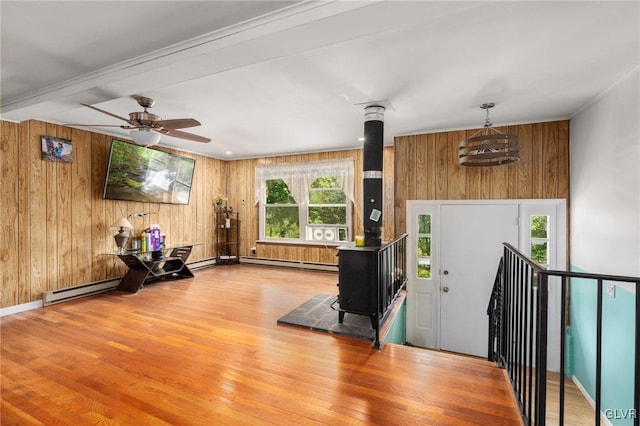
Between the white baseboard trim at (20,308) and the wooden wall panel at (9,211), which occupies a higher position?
the wooden wall panel at (9,211)

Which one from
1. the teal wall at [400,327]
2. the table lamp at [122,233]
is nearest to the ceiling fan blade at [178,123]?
the table lamp at [122,233]

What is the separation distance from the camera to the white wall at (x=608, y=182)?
2645 mm

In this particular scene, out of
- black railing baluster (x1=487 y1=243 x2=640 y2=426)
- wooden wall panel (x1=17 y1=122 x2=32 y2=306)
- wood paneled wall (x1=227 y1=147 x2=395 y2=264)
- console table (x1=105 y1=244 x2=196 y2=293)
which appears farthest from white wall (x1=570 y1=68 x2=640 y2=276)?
wooden wall panel (x1=17 y1=122 x2=32 y2=306)

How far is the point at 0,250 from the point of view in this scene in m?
3.76

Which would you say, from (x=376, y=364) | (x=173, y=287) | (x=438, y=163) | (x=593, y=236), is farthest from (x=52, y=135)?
(x=593, y=236)

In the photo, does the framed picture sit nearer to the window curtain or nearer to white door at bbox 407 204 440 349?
the window curtain

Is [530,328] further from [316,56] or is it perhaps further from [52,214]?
[52,214]

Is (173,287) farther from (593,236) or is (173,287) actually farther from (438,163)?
(593,236)

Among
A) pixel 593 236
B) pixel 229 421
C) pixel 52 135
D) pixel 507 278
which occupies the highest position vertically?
pixel 52 135

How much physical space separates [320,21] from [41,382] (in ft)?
10.6

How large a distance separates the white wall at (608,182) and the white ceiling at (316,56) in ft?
0.75

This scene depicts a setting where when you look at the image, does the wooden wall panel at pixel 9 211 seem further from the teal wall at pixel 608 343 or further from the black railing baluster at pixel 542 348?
the teal wall at pixel 608 343

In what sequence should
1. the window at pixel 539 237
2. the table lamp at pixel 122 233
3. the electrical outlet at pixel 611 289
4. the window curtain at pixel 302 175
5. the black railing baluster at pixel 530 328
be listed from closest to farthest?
the black railing baluster at pixel 530 328
the electrical outlet at pixel 611 289
the window at pixel 539 237
the table lamp at pixel 122 233
the window curtain at pixel 302 175

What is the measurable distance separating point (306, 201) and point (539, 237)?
4032mm
